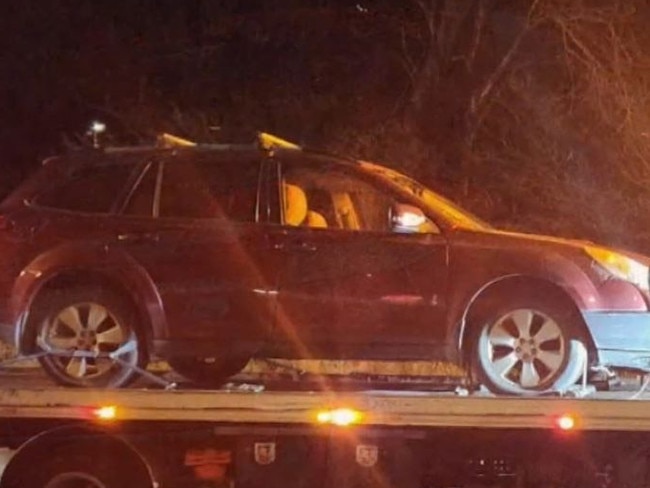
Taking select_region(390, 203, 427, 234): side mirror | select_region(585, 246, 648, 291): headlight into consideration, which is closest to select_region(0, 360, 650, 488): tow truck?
select_region(585, 246, 648, 291): headlight

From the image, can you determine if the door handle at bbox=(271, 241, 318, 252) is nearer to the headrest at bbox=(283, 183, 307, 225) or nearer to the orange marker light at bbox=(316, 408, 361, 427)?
the headrest at bbox=(283, 183, 307, 225)

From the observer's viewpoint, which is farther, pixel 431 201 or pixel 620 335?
pixel 431 201

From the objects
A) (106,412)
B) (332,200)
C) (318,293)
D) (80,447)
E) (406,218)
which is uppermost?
(332,200)

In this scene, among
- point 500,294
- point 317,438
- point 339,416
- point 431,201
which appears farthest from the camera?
point 431,201

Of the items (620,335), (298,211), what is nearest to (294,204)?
(298,211)

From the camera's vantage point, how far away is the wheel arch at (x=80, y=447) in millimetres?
7430

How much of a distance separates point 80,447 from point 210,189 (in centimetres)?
162

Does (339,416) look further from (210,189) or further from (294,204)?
(210,189)

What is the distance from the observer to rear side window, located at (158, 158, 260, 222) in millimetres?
7957

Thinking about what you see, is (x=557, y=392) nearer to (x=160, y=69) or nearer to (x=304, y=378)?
(x=304, y=378)

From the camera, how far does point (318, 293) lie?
770cm

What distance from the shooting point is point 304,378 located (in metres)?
Result: 8.57

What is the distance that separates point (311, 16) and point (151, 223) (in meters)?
10.5

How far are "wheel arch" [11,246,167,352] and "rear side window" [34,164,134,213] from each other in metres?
0.30
